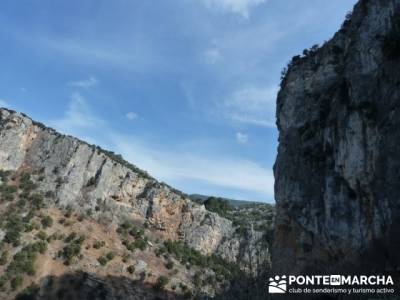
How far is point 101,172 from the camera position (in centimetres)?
6531

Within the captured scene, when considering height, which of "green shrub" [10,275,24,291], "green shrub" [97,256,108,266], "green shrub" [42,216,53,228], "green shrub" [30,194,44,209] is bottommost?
"green shrub" [10,275,24,291]

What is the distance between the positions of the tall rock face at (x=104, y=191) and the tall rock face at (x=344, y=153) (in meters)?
36.0

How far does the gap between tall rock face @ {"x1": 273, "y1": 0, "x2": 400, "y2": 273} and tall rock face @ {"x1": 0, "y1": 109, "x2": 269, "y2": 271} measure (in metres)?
36.0

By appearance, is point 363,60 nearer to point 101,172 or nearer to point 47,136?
point 101,172

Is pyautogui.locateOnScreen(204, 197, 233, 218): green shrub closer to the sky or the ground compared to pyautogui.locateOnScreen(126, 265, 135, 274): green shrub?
closer to the sky

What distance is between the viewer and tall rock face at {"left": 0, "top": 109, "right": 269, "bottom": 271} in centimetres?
6212

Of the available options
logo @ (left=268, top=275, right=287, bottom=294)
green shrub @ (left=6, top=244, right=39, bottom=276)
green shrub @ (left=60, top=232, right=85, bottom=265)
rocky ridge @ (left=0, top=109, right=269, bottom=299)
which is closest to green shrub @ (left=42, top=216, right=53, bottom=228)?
rocky ridge @ (left=0, top=109, right=269, bottom=299)

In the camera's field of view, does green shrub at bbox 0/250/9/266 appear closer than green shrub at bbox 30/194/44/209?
Yes

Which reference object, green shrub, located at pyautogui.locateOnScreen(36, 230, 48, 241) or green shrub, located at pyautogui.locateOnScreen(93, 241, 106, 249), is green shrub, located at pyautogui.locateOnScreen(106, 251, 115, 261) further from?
green shrub, located at pyautogui.locateOnScreen(36, 230, 48, 241)

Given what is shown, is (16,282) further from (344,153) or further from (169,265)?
(344,153)

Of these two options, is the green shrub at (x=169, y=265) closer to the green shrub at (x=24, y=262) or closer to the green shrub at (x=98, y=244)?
the green shrub at (x=98, y=244)

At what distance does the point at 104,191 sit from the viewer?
64.2 m

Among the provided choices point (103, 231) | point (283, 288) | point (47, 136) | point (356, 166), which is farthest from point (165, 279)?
point (356, 166)

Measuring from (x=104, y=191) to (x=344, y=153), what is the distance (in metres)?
46.8
